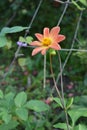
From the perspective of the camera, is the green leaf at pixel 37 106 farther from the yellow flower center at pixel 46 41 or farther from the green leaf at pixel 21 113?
the yellow flower center at pixel 46 41

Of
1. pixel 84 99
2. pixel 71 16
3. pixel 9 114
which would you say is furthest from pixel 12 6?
pixel 9 114

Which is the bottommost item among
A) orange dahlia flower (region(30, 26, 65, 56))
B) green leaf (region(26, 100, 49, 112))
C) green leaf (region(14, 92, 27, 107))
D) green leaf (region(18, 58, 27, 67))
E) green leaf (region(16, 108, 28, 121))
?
green leaf (region(18, 58, 27, 67))

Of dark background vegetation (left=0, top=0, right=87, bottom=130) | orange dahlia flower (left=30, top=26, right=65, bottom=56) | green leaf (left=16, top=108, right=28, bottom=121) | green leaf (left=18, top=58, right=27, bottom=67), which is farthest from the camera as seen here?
green leaf (left=18, top=58, right=27, bottom=67)

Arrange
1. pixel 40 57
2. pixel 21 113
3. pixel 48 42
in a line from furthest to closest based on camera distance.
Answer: pixel 40 57 → pixel 21 113 → pixel 48 42

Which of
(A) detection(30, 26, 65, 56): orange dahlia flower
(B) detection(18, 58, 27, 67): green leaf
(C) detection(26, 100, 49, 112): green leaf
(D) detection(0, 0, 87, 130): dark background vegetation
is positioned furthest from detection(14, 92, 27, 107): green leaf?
(B) detection(18, 58, 27, 67): green leaf

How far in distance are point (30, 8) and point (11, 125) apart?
196cm

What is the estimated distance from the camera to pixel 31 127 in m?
1.64

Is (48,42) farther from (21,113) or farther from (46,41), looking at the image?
(21,113)

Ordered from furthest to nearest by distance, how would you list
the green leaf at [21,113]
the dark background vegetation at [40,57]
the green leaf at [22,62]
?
the green leaf at [22,62], the dark background vegetation at [40,57], the green leaf at [21,113]

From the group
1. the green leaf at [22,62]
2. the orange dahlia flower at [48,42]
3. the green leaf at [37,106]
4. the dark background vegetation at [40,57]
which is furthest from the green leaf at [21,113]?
the green leaf at [22,62]

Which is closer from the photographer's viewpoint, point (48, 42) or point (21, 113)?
point (48, 42)

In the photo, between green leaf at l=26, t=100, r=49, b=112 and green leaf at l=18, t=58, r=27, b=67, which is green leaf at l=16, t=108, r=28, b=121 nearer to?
green leaf at l=26, t=100, r=49, b=112

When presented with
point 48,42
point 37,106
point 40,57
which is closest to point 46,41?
point 48,42

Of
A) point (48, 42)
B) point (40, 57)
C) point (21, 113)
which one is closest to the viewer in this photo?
point (48, 42)
